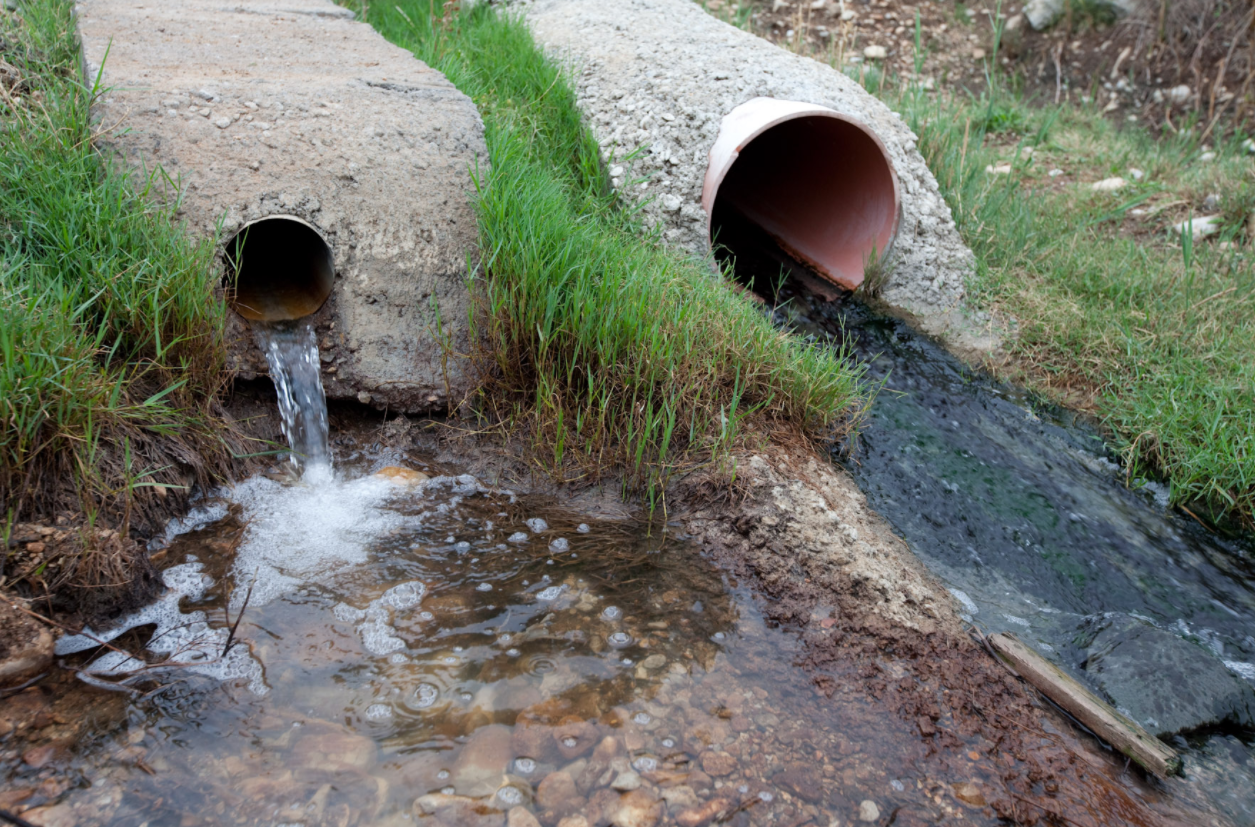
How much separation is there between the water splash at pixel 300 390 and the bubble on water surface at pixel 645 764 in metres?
1.56

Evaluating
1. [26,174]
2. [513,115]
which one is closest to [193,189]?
[26,174]

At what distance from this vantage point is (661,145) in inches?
168

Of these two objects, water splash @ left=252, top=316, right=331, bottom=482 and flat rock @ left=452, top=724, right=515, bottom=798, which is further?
water splash @ left=252, top=316, right=331, bottom=482

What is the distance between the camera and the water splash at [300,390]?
294 centimetres

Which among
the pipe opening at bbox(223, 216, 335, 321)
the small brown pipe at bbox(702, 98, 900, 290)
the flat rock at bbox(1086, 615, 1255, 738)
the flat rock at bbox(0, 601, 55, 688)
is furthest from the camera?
the small brown pipe at bbox(702, 98, 900, 290)

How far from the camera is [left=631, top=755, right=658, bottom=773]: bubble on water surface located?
6.25 feet

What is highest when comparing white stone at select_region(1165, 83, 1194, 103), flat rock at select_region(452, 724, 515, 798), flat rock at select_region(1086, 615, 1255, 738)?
white stone at select_region(1165, 83, 1194, 103)

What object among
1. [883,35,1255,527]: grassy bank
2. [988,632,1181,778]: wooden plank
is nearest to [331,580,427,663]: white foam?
[988,632,1181,778]: wooden plank

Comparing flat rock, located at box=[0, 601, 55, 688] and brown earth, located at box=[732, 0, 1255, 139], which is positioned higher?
Answer: brown earth, located at box=[732, 0, 1255, 139]

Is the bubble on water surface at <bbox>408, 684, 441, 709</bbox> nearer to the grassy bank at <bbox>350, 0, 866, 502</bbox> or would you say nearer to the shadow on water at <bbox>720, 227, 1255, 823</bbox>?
the grassy bank at <bbox>350, 0, 866, 502</bbox>

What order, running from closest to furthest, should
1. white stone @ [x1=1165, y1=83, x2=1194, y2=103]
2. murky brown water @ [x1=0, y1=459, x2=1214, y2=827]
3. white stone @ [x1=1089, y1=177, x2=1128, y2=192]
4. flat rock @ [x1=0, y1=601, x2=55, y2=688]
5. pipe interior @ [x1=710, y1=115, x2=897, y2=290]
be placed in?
murky brown water @ [x1=0, y1=459, x2=1214, y2=827] < flat rock @ [x1=0, y1=601, x2=55, y2=688] < pipe interior @ [x1=710, y1=115, x2=897, y2=290] < white stone @ [x1=1089, y1=177, x2=1128, y2=192] < white stone @ [x1=1165, y1=83, x2=1194, y2=103]

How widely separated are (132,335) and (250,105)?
115 cm

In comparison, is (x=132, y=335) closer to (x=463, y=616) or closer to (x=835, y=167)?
(x=463, y=616)

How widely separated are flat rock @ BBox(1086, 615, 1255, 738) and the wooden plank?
12 cm
